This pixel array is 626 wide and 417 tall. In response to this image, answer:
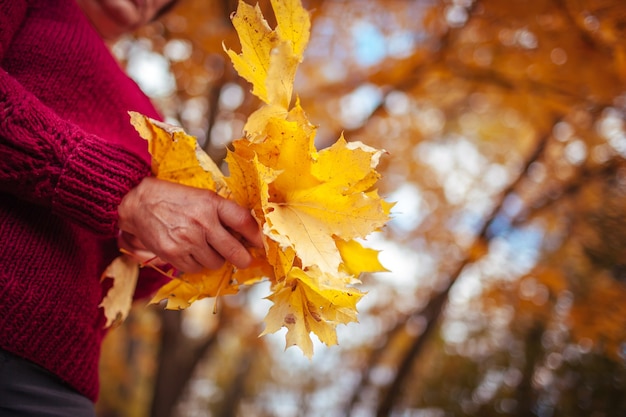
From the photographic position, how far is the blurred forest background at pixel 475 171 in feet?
8.94

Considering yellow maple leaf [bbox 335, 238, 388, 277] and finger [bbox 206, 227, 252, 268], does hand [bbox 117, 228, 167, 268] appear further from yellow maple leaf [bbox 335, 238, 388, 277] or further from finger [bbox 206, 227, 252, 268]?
A: yellow maple leaf [bbox 335, 238, 388, 277]

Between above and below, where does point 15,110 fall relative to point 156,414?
above

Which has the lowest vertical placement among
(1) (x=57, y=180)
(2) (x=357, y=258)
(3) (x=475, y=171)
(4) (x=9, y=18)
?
(3) (x=475, y=171)

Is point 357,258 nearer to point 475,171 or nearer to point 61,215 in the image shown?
point 61,215

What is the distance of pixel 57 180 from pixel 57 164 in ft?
0.09

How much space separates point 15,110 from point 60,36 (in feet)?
0.88

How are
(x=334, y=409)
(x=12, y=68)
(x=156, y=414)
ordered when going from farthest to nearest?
1. (x=334, y=409)
2. (x=156, y=414)
3. (x=12, y=68)

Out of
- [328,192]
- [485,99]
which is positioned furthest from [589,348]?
[328,192]

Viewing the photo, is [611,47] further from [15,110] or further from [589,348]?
[589,348]

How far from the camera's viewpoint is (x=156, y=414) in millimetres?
4141

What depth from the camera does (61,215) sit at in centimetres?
84

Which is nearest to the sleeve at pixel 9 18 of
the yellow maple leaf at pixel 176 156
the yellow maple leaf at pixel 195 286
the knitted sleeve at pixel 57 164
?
the knitted sleeve at pixel 57 164

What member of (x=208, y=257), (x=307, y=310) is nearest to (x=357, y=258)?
(x=307, y=310)

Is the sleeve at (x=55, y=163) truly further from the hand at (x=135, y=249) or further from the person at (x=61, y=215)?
the hand at (x=135, y=249)
